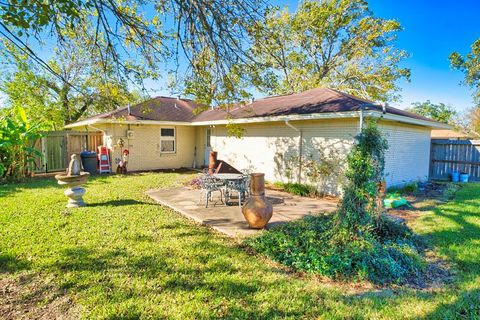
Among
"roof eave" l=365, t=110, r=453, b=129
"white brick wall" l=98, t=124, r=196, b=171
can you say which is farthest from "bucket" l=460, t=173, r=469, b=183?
"white brick wall" l=98, t=124, r=196, b=171

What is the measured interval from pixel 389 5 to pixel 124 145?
14155mm

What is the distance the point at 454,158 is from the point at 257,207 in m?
12.5

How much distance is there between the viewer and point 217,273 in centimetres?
352

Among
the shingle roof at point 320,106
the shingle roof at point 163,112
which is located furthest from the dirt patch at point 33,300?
the shingle roof at point 163,112

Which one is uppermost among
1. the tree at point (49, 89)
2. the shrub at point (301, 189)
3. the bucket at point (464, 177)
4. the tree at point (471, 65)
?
the tree at point (471, 65)

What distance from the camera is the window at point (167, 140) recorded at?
48.1 feet

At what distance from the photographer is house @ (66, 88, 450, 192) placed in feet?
27.5

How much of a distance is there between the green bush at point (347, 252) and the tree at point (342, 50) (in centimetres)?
1386

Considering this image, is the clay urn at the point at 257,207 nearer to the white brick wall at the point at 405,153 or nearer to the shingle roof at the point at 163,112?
the white brick wall at the point at 405,153

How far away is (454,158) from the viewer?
12.6m

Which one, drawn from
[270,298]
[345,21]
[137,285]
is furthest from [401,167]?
[345,21]

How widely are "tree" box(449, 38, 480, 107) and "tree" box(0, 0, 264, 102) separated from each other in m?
21.0

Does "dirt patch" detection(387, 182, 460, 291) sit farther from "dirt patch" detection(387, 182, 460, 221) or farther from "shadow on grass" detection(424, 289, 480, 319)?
"shadow on grass" detection(424, 289, 480, 319)

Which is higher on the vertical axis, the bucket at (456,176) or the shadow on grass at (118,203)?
the bucket at (456,176)
